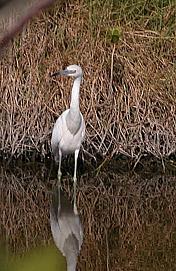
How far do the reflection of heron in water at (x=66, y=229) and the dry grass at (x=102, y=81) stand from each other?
1016 mm

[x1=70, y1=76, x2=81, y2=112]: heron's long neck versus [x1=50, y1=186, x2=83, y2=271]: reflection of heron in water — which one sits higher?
[x1=70, y1=76, x2=81, y2=112]: heron's long neck

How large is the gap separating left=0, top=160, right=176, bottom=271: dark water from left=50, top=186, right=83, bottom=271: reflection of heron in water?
39 mm

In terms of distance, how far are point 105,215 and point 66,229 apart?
49 cm

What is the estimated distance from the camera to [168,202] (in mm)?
5105

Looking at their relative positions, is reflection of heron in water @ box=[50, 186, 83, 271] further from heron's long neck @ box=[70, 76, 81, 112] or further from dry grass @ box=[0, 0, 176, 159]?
dry grass @ box=[0, 0, 176, 159]

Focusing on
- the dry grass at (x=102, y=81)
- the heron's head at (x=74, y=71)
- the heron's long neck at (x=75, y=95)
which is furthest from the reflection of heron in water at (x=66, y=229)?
the dry grass at (x=102, y=81)

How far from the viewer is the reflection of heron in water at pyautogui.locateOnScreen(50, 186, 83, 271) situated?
400 centimetres

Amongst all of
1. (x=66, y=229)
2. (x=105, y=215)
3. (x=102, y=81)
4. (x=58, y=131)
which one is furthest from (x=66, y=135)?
(x=66, y=229)

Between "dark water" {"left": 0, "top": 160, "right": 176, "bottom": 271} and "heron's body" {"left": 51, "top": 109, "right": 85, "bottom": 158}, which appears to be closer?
"dark water" {"left": 0, "top": 160, "right": 176, "bottom": 271}

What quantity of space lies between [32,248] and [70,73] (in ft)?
5.64

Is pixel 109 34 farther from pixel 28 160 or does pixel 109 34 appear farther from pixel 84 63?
pixel 28 160

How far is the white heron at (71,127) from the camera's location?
546 centimetres

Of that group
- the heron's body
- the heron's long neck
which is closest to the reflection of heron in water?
the heron's body

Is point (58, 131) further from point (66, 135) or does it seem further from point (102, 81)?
point (102, 81)
